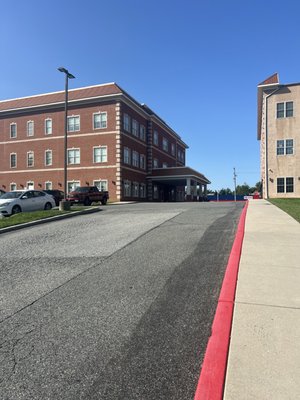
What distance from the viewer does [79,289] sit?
544 cm

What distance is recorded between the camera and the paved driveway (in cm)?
298

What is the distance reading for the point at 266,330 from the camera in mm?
3727

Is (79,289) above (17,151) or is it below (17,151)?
below

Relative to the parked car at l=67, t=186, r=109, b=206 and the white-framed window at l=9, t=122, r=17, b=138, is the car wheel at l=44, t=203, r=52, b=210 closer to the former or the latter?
the parked car at l=67, t=186, r=109, b=206

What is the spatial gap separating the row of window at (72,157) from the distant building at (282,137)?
18929mm

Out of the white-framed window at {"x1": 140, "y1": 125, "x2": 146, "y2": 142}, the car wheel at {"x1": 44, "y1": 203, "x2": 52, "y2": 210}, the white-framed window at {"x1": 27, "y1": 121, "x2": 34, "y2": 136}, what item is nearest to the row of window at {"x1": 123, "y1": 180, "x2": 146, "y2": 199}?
the white-framed window at {"x1": 140, "y1": 125, "x2": 146, "y2": 142}

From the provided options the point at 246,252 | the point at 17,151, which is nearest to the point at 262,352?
the point at 246,252

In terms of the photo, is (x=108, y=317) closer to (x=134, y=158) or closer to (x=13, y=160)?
(x=134, y=158)

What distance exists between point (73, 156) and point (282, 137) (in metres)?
24.5

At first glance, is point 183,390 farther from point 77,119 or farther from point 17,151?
point 17,151

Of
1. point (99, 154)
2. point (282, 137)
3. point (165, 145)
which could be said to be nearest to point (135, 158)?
point (99, 154)

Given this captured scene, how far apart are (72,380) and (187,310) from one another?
186cm

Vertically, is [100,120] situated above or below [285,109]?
below

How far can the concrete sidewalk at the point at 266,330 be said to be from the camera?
2.77m
